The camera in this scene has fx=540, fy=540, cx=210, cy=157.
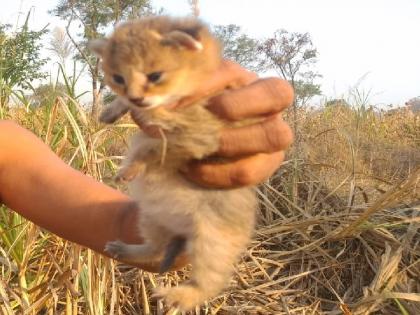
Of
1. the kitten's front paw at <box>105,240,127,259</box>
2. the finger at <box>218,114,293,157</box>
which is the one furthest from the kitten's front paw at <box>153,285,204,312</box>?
the finger at <box>218,114,293,157</box>

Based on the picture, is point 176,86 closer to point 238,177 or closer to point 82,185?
point 238,177

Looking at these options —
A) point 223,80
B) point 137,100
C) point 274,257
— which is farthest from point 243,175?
point 274,257

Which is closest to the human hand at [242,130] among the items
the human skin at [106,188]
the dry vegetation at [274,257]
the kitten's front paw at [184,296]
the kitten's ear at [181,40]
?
the human skin at [106,188]

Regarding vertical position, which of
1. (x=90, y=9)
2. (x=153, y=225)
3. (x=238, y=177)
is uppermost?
(x=90, y=9)

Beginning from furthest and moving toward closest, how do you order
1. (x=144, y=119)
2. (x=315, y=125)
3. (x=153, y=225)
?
(x=315, y=125) → (x=153, y=225) → (x=144, y=119)

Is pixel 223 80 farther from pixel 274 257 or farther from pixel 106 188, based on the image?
pixel 274 257

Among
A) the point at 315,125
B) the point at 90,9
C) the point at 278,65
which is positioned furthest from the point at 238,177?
the point at 90,9

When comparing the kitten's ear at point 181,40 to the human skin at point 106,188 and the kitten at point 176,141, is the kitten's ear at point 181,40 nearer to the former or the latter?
the kitten at point 176,141
